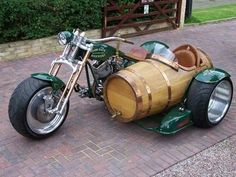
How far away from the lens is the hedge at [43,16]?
7086 mm

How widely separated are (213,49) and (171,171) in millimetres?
5039

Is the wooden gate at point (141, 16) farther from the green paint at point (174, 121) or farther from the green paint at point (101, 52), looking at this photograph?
the green paint at point (174, 121)

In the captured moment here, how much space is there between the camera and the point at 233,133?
487cm

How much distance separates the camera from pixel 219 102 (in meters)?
5.06

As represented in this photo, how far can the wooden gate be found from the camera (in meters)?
8.81

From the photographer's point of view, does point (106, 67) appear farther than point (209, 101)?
Yes

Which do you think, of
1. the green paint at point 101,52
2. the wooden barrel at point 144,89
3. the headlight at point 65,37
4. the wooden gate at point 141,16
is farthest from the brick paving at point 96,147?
the wooden gate at point 141,16

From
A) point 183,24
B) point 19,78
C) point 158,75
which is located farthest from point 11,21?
point 183,24

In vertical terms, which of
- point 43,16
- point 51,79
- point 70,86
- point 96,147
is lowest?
point 96,147

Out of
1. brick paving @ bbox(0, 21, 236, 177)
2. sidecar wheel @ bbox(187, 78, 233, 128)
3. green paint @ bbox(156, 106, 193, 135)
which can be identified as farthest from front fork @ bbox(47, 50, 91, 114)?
sidecar wheel @ bbox(187, 78, 233, 128)

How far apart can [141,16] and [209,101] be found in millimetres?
5161

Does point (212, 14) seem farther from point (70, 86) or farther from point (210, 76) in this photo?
point (70, 86)

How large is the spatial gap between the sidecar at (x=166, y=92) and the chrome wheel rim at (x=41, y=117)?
68 cm

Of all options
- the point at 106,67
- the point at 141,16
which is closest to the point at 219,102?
the point at 106,67
